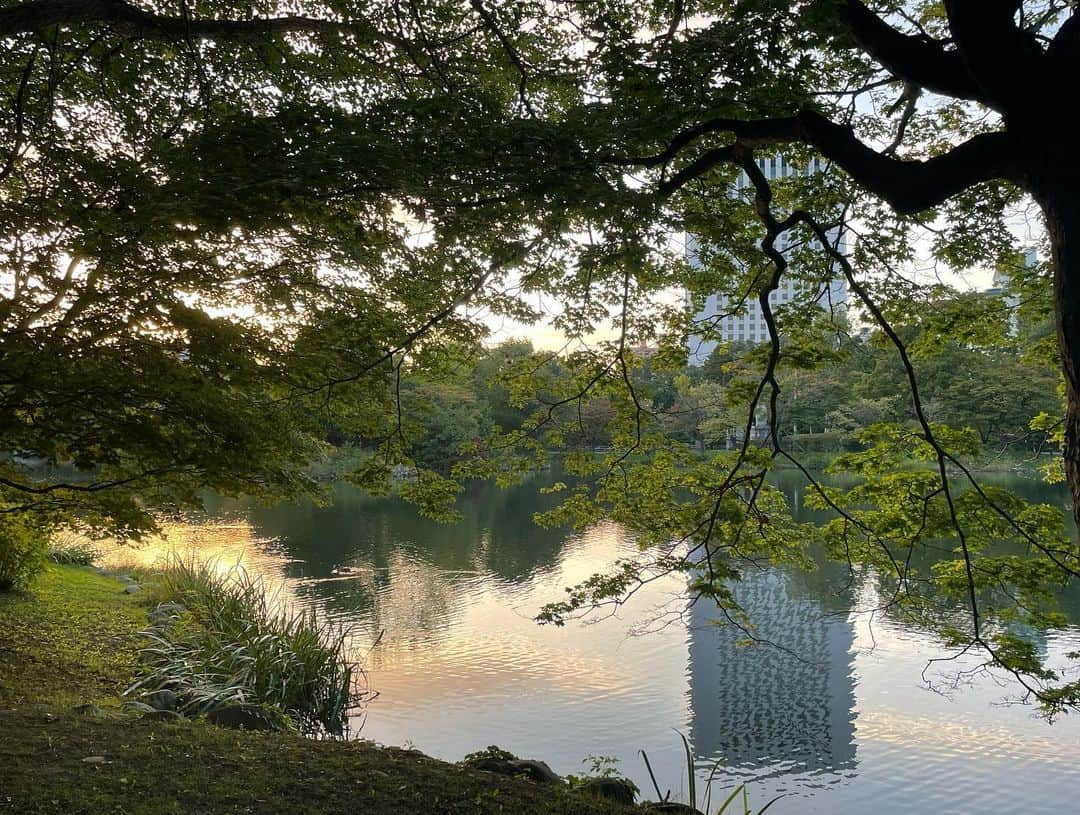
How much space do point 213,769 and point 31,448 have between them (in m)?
1.69

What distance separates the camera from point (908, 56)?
308 centimetres

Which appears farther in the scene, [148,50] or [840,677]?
[840,677]

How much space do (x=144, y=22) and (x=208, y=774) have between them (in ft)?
13.5

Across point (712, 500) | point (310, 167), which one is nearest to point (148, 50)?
point (310, 167)

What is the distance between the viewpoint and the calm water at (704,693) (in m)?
5.61

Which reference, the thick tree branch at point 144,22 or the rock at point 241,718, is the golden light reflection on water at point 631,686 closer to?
the rock at point 241,718

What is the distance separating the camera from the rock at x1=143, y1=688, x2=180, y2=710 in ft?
17.4

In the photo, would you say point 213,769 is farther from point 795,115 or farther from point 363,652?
point 363,652

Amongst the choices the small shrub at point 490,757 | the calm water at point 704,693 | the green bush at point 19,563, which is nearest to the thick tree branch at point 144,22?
the small shrub at point 490,757

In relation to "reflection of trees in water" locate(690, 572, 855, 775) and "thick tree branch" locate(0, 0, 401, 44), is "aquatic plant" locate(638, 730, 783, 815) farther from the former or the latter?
"thick tree branch" locate(0, 0, 401, 44)

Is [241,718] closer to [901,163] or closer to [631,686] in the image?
[631,686]

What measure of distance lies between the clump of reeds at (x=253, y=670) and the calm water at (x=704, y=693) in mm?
415

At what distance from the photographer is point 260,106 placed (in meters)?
5.35

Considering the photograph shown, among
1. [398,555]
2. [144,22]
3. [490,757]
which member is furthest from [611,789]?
[398,555]
